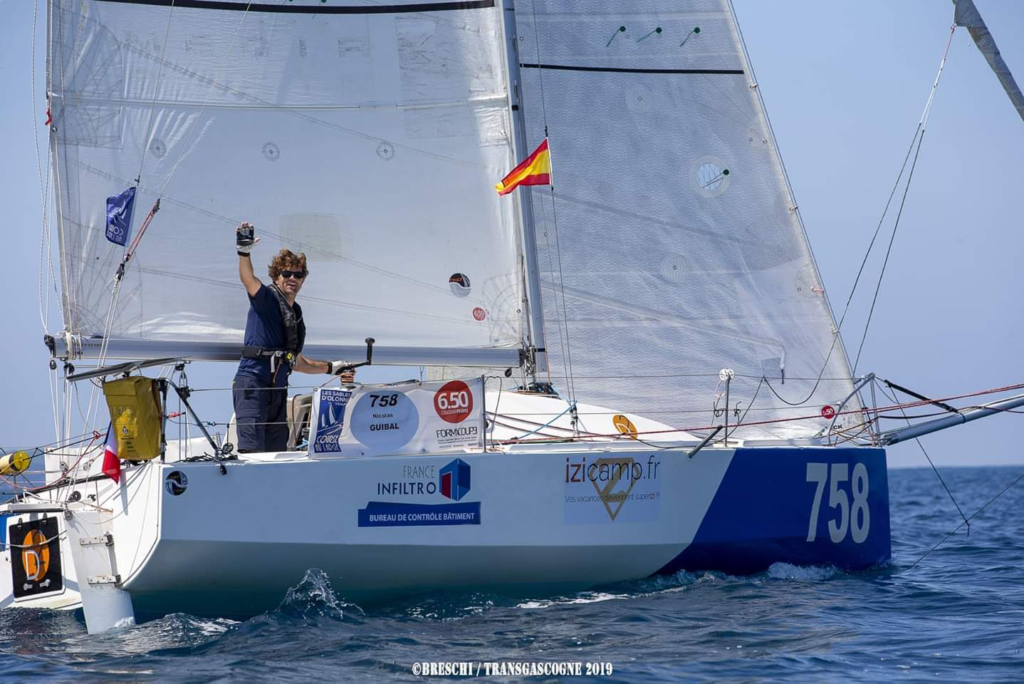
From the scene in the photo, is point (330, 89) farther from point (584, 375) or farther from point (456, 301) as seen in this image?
point (584, 375)

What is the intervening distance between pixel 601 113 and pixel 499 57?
1039mm

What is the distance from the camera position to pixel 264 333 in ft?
24.9

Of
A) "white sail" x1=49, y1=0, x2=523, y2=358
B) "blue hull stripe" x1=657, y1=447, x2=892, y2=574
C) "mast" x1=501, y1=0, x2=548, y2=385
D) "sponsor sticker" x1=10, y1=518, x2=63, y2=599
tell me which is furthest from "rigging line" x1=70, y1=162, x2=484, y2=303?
"blue hull stripe" x1=657, y1=447, x2=892, y2=574

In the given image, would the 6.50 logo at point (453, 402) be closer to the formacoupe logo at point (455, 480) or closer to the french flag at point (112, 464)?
the formacoupe logo at point (455, 480)

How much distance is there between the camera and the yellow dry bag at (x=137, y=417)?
22.6ft

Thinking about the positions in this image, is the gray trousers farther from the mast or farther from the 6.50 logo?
the mast

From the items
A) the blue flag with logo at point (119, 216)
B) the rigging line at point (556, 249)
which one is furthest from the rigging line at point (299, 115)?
the blue flag with logo at point (119, 216)

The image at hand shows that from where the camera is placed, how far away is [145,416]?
690cm

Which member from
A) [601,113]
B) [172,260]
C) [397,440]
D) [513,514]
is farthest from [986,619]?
[172,260]

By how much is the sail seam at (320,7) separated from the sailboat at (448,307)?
0.9 inches

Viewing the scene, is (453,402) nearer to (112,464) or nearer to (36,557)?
(112,464)

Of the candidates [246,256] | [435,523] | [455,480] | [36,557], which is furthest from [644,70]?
[36,557]

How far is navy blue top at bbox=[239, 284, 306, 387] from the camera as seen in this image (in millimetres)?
7508

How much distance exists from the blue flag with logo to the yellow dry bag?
4.62ft
